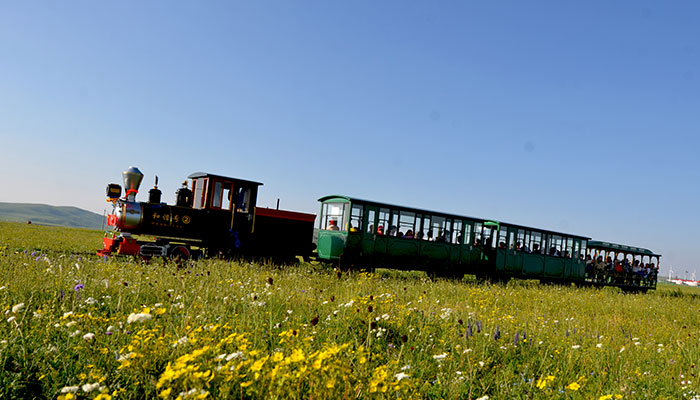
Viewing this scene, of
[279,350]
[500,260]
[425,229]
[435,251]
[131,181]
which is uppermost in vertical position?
[131,181]

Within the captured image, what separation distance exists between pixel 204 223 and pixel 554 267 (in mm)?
16094

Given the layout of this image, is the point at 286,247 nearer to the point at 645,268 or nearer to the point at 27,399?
the point at 27,399

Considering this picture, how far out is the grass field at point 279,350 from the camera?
2.83 meters

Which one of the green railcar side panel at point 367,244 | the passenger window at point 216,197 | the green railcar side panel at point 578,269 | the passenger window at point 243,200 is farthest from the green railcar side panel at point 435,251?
the green railcar side panel at point 578,269

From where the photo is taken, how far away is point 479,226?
63.2ft

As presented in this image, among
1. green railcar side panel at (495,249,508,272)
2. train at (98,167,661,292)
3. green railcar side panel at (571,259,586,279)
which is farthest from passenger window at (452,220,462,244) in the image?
green railcar side panel at (571,259,586,279)

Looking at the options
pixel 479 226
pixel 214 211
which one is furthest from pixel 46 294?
pixel 479 226

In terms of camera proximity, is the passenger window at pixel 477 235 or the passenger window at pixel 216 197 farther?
the passenger window at pixel 477 235

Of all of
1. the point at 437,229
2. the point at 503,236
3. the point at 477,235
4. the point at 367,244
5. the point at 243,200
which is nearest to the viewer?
the point at 243,200

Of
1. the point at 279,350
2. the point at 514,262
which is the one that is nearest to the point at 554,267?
the point at 514,262

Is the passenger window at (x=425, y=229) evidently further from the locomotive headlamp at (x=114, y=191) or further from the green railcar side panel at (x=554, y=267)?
the locomotive headlamp at (x=114, y=191)

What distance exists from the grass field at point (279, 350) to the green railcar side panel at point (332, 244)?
24.1ft

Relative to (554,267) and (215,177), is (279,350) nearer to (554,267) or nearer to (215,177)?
(215,177)

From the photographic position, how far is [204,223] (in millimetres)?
14758
